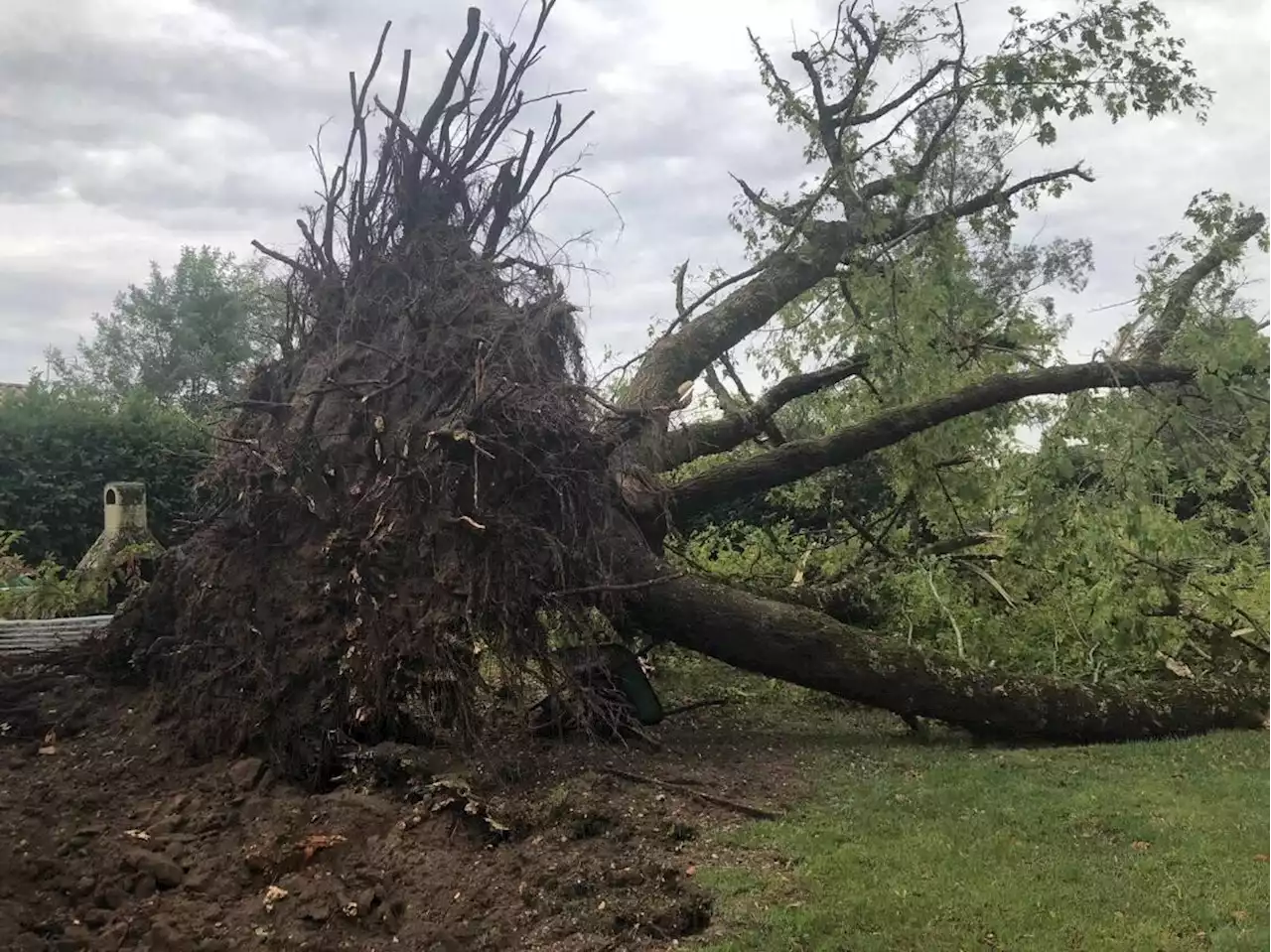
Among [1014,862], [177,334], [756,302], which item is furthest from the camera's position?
[177,334]

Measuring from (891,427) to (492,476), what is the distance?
9.84 ft

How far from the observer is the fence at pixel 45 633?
239 inches

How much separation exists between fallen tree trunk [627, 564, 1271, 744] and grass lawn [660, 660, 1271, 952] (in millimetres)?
441

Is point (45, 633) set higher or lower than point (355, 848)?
higher

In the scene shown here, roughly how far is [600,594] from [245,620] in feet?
5.72

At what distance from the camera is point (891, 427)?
22.9ft

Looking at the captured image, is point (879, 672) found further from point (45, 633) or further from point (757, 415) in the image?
point (45, 633)

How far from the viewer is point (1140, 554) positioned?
6.70 m

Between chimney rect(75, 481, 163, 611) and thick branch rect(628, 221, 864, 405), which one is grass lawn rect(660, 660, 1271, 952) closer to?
thick branch rect(628, 221, 864, 405)

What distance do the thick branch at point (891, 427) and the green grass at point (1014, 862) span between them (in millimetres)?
2138

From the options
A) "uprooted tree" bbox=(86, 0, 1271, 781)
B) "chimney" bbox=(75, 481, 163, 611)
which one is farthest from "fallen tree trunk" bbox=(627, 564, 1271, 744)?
"chimney" bbox=(75, 481, 163, 611)

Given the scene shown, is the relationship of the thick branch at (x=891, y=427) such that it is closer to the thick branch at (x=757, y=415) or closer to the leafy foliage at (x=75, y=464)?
the thick branch at (x=757, y=415)

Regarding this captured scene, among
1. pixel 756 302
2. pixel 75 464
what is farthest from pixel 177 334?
pixel 756 302

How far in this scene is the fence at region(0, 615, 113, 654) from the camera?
6066 millimetres
